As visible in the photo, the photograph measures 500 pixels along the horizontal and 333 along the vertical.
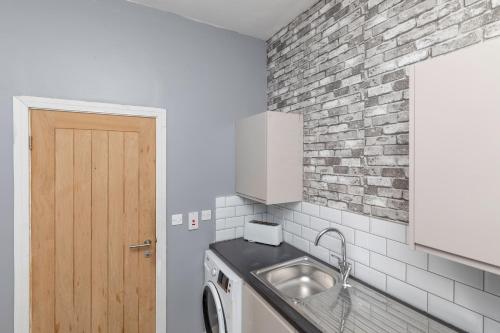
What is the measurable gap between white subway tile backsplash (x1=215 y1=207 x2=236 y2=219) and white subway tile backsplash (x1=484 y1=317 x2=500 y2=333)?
1.66 meters

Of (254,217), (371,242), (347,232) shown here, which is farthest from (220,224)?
(371,242)

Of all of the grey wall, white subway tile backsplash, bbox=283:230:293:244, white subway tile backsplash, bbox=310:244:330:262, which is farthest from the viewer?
white subway tile backsplash, bbox=283:230:293:244

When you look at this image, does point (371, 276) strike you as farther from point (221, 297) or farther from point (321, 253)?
point (221, 297)

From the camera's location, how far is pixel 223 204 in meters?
2.14

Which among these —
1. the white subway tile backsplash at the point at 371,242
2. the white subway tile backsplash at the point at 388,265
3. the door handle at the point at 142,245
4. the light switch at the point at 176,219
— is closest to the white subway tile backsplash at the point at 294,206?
the white subway tile backsplash at the point at 371,242

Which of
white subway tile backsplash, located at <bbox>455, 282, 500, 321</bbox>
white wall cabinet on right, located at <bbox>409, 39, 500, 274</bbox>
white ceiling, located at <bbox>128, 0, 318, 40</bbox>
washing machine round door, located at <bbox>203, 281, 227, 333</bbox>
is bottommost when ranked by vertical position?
washing machine round door, located at <bbox>203, 281, 227, 333</bbox>

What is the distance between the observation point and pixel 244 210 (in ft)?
7.37

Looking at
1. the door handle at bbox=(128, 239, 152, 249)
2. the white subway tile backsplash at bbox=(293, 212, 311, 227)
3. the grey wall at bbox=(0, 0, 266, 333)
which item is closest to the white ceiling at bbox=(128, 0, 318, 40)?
the grey wall at bbox=(0, 0, 266, 333)

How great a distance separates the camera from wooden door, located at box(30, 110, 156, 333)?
1.53 metres

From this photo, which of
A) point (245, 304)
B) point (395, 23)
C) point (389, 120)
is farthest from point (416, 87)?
point (245, 304)

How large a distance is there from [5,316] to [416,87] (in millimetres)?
2455

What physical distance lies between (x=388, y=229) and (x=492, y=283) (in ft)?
1.38

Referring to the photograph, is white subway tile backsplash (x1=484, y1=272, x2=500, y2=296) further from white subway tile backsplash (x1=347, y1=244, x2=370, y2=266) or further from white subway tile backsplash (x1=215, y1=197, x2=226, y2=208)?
white subway tile backsplash (x1=215, y1=197, x2=226, y2=208)

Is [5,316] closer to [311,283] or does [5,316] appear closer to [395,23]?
[311,283]
